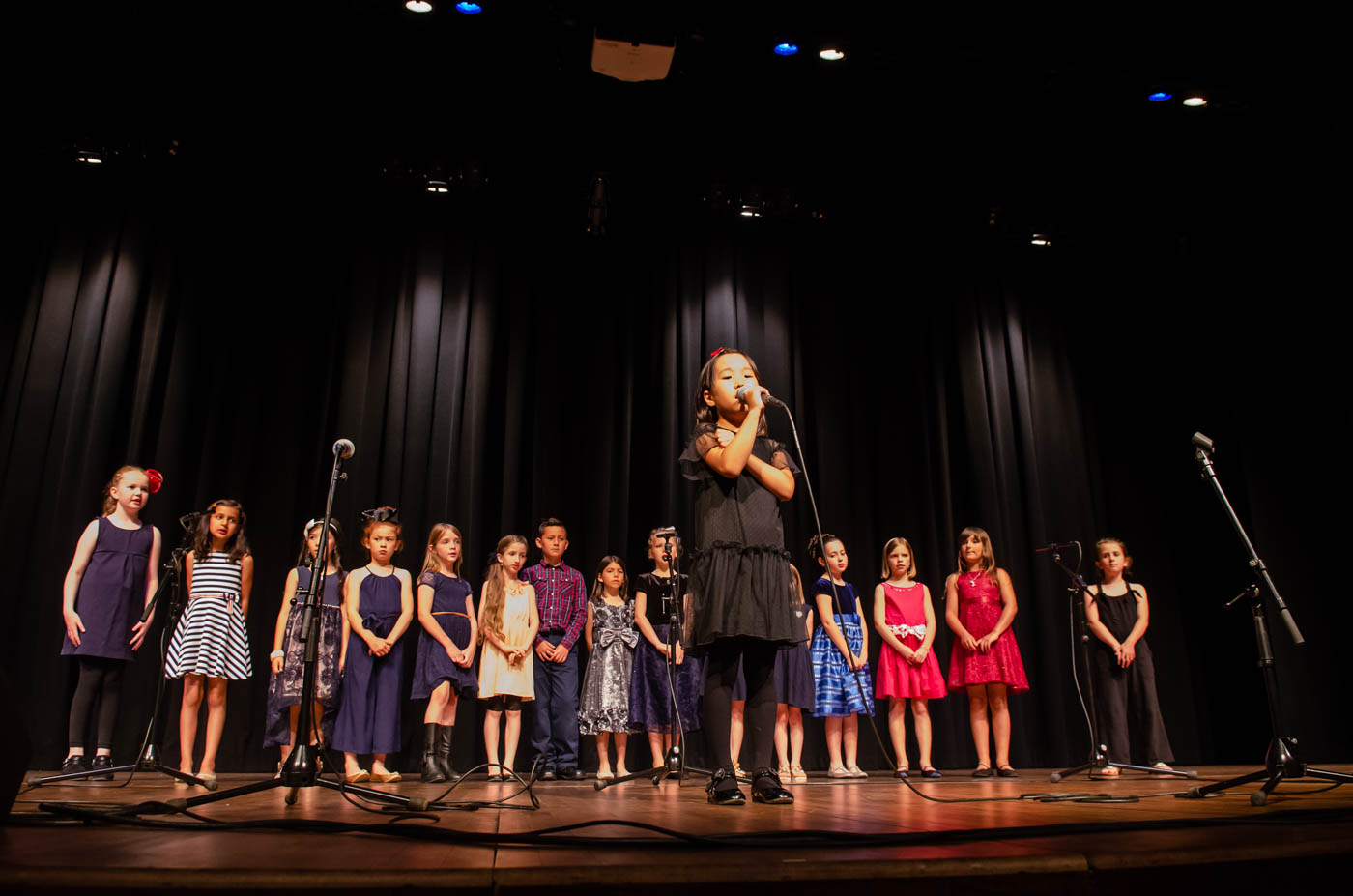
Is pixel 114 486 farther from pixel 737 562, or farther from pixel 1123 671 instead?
pixel 1123 671

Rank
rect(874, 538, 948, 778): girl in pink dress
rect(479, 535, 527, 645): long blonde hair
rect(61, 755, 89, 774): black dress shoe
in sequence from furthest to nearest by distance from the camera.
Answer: rect(874, 538, 948, 778): girl in pink dress, rect(479, 535, 527, 645): long blonde hair, rect(61, 755, 89, 774): black dress shoe

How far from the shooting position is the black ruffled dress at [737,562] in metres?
2.35

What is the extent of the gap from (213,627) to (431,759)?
4.22 ft

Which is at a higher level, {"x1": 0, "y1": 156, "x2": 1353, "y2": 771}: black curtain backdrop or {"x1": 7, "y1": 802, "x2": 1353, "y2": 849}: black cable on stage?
{"x1": 0, "y1": 156, "x2": 1353, "y2": 771}: black curtain backdrop

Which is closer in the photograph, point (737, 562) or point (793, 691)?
point (737, 562)

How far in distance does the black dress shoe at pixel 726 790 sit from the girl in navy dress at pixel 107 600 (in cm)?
320

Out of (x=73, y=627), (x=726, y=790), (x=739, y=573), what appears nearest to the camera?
(x=726, y=790)

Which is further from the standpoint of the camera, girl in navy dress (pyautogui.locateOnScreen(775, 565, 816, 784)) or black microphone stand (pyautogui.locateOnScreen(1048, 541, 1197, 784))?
girl in navy dress (pyautogui.locateOnScreen(775, 565, 816, 784))

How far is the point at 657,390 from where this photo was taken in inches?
256

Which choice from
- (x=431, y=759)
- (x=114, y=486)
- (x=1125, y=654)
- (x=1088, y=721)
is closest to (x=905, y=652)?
(x=1088, y=721)

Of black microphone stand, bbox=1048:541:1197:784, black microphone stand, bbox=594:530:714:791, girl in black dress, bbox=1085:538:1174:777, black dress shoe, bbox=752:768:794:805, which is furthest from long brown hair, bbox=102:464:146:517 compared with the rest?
girl in black dress, bbox=1085:538:1174:777

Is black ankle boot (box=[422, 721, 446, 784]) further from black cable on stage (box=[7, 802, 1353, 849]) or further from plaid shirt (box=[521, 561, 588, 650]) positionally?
black cable on stage (box=[7, 802, 1353, 849])

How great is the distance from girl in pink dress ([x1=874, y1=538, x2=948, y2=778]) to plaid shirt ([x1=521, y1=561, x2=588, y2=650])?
187cm

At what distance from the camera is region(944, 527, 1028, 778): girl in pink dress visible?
505 centimetres
